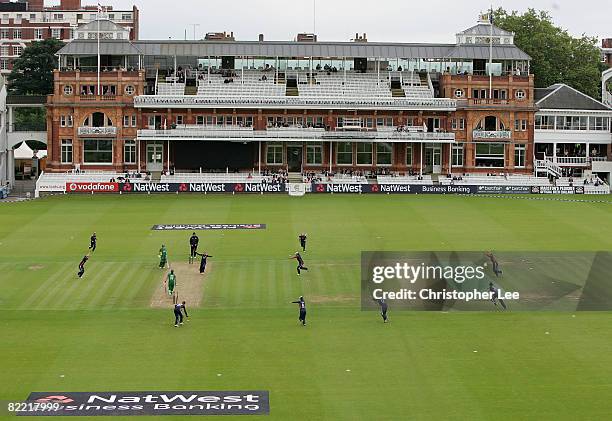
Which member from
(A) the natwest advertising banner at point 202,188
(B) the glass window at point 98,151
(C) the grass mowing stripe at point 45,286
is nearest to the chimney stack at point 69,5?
(B) the glass window at point 98,151

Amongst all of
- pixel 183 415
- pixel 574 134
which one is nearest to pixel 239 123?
pixel 574 134

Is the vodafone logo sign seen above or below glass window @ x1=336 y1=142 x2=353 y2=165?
below

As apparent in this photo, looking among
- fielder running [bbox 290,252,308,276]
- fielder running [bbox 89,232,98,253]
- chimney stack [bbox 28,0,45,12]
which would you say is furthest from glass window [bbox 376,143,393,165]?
chimney stack [bbox 28,0,45,12]

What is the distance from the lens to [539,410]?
3219 centimetres

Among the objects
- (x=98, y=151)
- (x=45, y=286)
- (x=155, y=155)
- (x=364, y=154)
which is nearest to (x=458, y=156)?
(x=364, y=154)

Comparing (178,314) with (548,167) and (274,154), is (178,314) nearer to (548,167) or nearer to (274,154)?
(274,154)

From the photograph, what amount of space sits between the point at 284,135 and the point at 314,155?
4.93 metres

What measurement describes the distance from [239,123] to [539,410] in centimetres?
7486

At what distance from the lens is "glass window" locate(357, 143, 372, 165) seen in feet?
346

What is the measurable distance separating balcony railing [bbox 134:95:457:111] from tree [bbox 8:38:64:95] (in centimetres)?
3559

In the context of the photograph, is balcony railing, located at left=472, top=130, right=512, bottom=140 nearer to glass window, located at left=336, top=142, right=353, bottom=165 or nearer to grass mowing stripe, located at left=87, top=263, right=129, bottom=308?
glass window, located at left=336, top=142, right=353, bottom=165

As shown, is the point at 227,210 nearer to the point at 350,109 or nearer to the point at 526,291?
the point at 350,109

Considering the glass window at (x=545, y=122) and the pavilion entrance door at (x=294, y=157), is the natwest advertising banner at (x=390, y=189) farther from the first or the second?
the glass window at (x=545, y=122)

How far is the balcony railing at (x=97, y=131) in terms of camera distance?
10281cm
